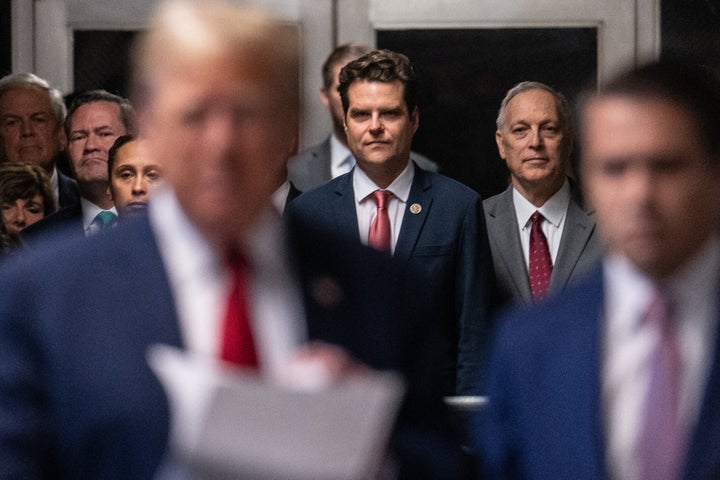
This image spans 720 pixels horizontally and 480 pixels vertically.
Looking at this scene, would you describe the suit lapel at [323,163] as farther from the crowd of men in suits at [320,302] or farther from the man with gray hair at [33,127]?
the crowd of men in suits at [320,302]

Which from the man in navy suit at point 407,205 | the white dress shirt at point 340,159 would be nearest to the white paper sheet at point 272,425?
the man in navy suit at point 407,205

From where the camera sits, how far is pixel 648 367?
2199 millimetres

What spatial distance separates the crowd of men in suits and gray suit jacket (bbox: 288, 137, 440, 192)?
3.70 metres

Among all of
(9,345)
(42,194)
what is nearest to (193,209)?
(9,345)

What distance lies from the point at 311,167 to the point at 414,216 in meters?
1.19

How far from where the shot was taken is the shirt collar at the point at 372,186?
5.20 metres

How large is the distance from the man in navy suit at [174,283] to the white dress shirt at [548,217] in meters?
3.37

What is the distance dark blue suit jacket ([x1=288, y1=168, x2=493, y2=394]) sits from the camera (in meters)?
4.86

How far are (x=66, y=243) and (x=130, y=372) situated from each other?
0.78 feet

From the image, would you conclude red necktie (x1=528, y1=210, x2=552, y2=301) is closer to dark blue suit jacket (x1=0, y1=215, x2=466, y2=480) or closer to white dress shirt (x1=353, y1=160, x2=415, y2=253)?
white dress shirt (x1=353, y1=160, x2=415, y2=253)

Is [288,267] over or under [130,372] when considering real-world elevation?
over

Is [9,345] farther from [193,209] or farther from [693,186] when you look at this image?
[693,186]

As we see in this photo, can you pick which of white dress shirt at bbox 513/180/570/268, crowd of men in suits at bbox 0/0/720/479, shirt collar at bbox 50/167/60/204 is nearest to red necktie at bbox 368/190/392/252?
white dress shirt at bbox 513/180/570/268

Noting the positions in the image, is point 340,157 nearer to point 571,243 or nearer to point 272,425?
point 571,243
